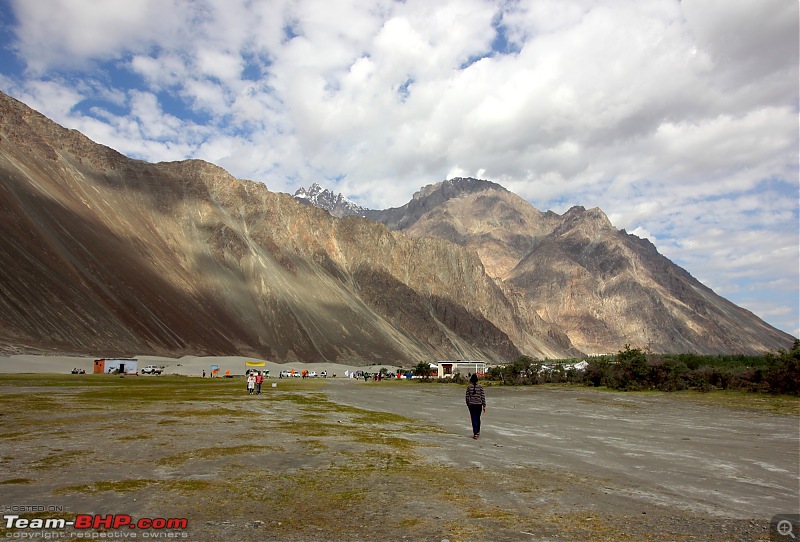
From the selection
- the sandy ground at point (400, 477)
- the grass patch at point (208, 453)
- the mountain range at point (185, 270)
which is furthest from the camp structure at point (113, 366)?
the grass patch at point (208, 453)

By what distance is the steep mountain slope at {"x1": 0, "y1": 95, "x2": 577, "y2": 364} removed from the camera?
95375 mm

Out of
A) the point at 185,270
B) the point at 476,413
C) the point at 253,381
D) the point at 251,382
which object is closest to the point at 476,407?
the point at 476,413

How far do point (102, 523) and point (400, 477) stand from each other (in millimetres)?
5409

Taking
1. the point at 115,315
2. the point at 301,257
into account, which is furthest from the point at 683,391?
the point at 301,257

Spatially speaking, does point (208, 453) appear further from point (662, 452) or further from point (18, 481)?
point (662, 452)

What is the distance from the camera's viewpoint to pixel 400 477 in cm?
1093

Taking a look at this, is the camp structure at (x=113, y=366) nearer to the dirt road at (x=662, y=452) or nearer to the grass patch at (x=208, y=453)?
the dirt road at (x=662, y=452)

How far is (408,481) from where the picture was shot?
10.6 m

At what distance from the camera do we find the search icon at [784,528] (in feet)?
24.7

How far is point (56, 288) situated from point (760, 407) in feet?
328

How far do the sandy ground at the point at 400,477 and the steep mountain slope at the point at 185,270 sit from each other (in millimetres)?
75008

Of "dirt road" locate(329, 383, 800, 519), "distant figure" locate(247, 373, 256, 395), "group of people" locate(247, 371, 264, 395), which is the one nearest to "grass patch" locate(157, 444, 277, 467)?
"dirt road" locate(329, 383, 800, 519)

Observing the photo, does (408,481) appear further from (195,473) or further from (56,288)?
(56,288)

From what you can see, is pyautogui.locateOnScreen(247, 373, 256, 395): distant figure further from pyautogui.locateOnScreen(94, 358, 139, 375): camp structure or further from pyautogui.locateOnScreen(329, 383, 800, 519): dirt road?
pyautogui.locateOnScreen(94, 358, 139, 375): camp structure
